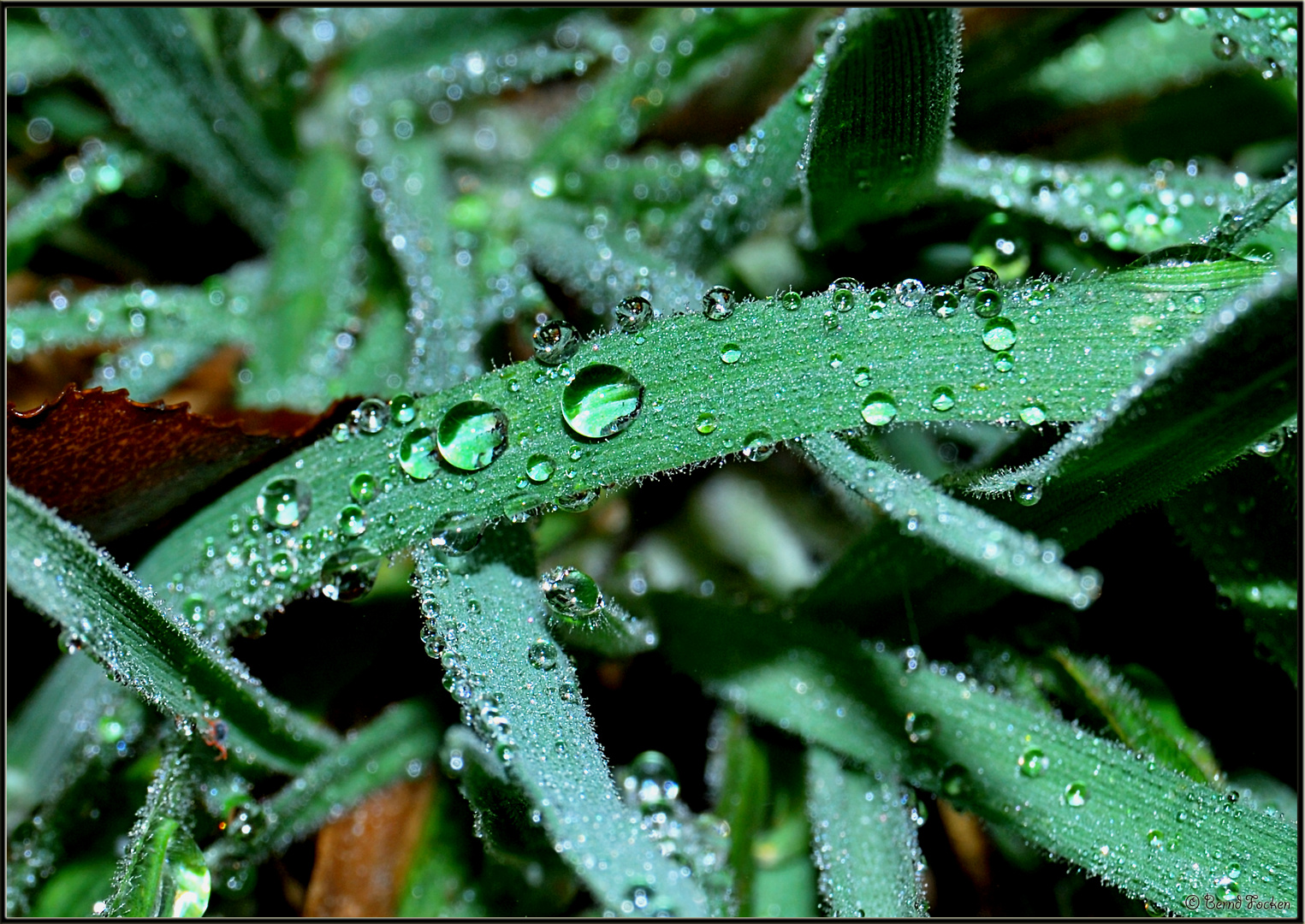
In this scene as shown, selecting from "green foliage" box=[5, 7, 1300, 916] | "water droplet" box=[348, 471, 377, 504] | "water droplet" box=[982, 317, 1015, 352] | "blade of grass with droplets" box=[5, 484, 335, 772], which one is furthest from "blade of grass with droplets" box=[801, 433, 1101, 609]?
"blade of grass with droplets" box=[5, 484, 335, 772]

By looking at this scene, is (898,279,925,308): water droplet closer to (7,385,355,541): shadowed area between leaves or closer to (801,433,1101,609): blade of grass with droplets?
(801,433,1101,609): blade of grass with droplets

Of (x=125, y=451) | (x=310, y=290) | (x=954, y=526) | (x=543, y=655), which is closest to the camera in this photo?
(x=954, y=526)

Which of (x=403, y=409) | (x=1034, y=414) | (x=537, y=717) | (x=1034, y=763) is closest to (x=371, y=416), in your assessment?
(x=403, y=409)

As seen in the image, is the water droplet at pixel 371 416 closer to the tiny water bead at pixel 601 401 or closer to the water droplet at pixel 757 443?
the tiny water bead at pixel 601 401

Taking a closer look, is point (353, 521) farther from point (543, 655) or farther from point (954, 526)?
point (954, 526)

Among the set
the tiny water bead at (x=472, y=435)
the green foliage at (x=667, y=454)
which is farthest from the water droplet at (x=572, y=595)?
the tiny water bead at (x=472, y=435)
